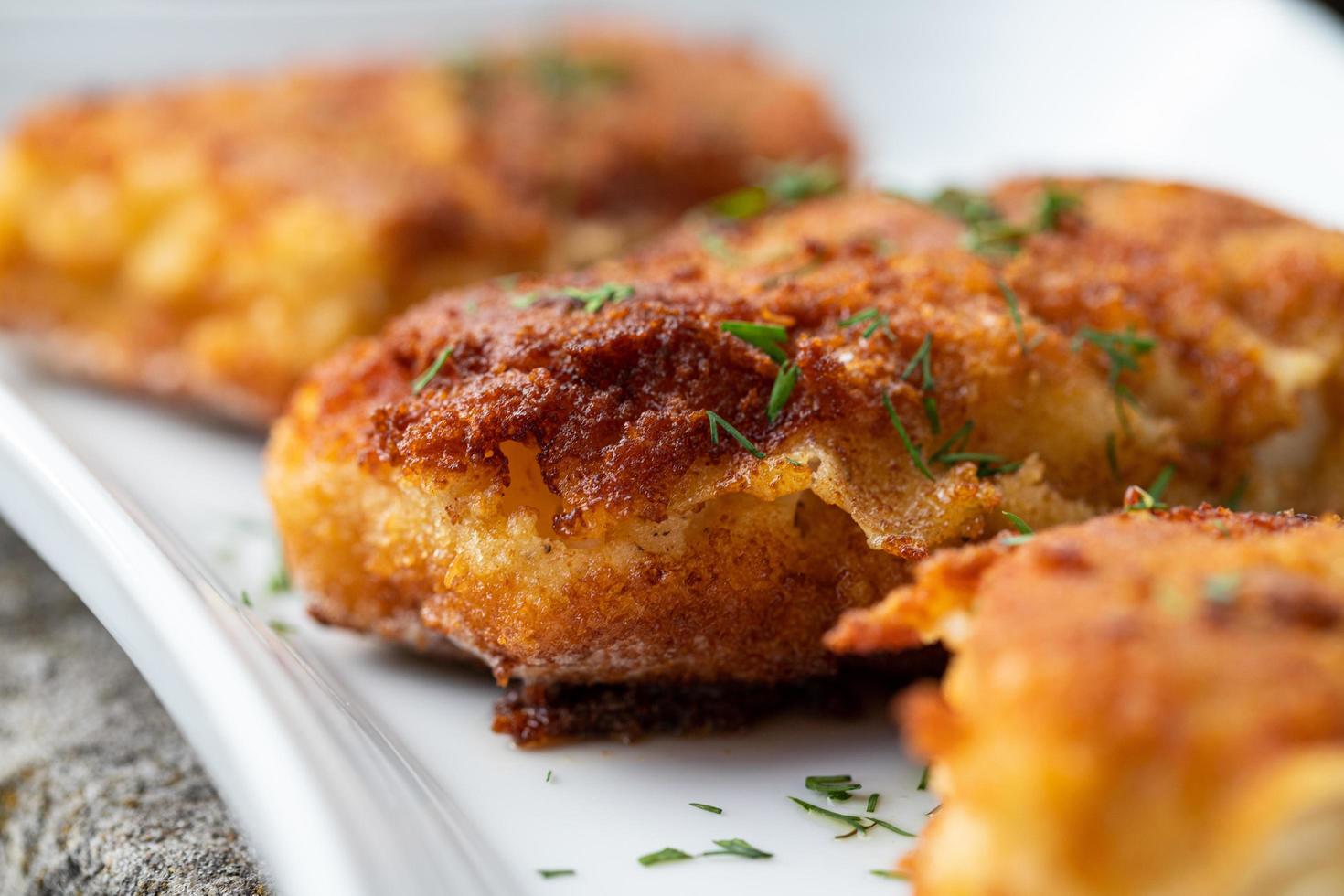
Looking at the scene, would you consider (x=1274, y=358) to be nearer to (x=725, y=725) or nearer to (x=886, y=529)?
(x=886, y=529)

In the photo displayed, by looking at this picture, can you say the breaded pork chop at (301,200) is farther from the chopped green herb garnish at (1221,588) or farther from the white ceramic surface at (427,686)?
the chopped green herb garnish at (1221,588)

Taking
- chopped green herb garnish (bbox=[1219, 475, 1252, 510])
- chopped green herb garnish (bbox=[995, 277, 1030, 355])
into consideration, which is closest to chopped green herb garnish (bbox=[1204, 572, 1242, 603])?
chopped green herb garnish (bbox=[995, 277, 1030, 355])

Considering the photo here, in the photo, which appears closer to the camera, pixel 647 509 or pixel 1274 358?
pixel 647 509

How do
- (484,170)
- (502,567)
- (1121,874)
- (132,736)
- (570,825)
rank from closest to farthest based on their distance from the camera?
(1121,874) → (570,825) → (502,567) → (132,736) → (484,170)

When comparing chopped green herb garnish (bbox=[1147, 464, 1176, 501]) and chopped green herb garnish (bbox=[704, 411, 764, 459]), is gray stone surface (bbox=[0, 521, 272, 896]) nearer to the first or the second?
chopped green herb garnish (bbox=[704, 411, 764, 459])

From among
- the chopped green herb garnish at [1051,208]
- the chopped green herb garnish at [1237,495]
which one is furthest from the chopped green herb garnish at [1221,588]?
the chopped green herb garnish at [1051,208]

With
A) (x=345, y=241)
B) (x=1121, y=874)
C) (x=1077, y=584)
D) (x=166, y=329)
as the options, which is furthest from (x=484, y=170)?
(x=1121, y=874)

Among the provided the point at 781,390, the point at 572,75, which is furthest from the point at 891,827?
the point at 572,75
